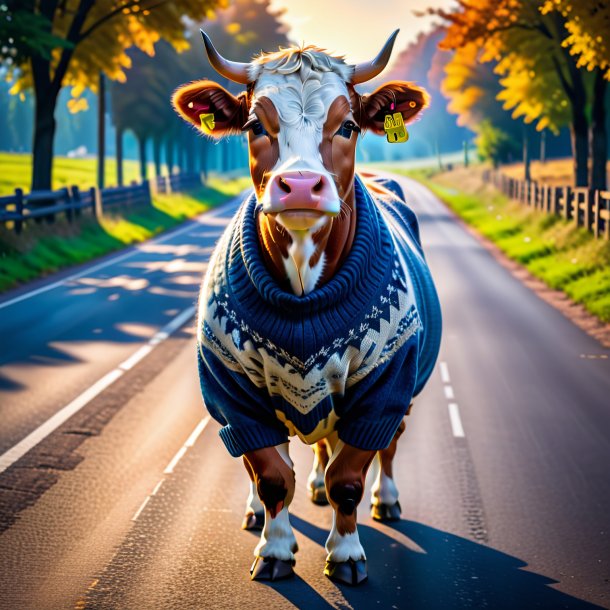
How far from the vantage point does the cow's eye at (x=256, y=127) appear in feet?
18.2

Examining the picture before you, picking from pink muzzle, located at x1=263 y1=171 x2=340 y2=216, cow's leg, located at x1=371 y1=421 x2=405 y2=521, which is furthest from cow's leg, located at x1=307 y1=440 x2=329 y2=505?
pink muzzle, located at x1=263 y1=171 x2=340 y2=216

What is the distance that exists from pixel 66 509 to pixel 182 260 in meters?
18.1

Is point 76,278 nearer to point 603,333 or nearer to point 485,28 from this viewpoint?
point 603,333

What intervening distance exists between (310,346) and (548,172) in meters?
52.0

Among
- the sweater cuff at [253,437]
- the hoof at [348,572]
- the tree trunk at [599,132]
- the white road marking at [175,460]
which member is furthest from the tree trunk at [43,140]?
the hoof at [348,572]

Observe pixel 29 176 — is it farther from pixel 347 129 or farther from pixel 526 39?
pixel 347 129

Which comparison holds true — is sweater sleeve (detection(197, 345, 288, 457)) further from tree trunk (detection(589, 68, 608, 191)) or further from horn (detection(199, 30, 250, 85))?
tree trunk (detection(589, 68, 608, 191))

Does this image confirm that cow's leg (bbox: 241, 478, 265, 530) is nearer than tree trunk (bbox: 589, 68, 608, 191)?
Yes

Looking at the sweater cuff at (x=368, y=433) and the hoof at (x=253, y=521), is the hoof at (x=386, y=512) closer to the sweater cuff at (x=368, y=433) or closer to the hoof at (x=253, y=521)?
the hoof at (x=253, y=521)

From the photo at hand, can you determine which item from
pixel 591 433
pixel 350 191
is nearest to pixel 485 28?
pixel 591 433

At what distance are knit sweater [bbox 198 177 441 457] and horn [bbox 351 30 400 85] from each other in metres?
0.76

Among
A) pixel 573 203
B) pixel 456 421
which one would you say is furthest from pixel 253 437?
pixel 573 203

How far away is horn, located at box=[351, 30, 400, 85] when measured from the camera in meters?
5.80

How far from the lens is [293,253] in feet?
18.5
